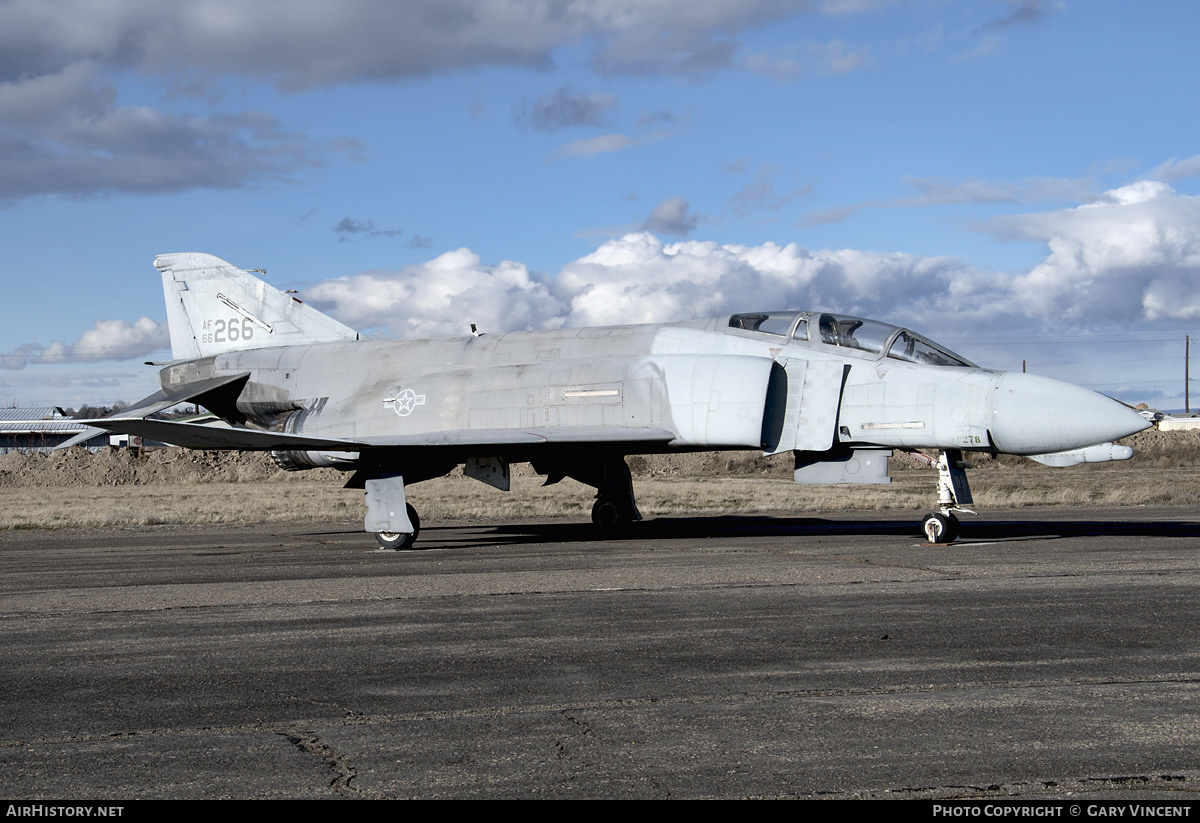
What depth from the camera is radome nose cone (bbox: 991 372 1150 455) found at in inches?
505

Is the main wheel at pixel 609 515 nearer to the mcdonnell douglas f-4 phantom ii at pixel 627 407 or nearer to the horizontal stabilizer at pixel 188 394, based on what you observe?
the mcdonnell douglas f-4 phantom ii at pixel 627 407

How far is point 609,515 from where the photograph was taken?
1888 centimetres

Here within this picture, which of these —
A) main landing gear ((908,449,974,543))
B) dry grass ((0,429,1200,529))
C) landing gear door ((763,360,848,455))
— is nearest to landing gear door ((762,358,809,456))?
landing gear door ((763,360,848,455))

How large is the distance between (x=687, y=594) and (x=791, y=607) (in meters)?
1.27

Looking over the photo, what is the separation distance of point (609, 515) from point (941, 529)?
6460mm

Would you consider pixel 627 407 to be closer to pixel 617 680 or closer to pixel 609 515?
pixel 609 515

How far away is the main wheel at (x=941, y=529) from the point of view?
14.1m

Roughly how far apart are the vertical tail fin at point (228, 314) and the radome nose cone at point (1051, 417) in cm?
1193

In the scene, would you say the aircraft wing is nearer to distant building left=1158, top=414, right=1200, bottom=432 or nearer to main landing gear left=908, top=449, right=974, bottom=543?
main landing gear left=908, top=449, right=974, bottom=543

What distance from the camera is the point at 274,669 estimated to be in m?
6.70

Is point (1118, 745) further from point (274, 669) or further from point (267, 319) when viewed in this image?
point (267, 319)

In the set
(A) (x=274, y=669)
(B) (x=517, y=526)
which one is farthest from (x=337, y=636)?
(B) (x=517, y=526)

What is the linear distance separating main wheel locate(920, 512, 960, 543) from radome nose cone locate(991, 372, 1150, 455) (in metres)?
1.25

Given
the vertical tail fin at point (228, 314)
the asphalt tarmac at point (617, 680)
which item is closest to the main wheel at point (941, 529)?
the asphalt tarmac at point (617, 680)
